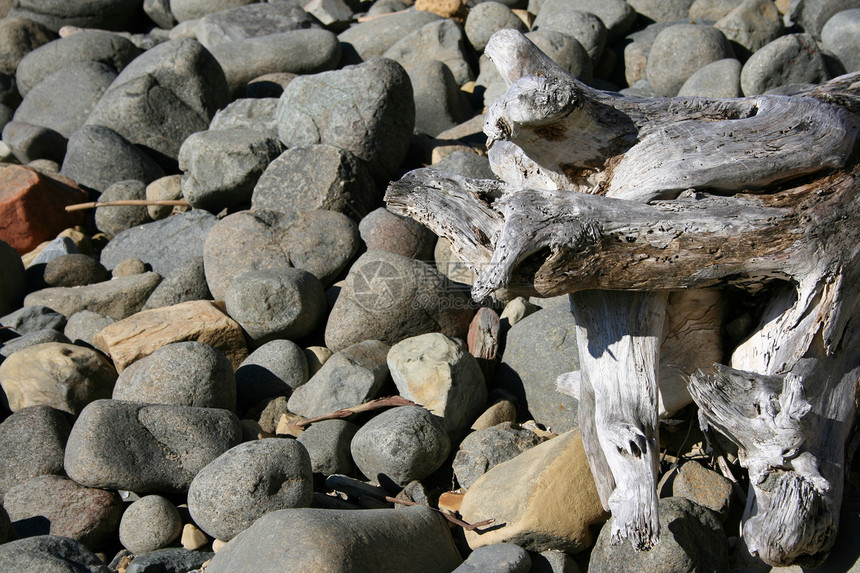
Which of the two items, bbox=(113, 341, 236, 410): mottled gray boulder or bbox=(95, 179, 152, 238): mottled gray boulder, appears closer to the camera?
bbox=(113, 341, 236, 410): mottled gray boulder

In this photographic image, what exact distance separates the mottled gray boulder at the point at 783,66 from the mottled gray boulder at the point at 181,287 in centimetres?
529

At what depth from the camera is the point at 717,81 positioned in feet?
24.2

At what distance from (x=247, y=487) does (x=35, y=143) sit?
267 inches

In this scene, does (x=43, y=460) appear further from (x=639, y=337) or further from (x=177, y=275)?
(x=639, y=337)

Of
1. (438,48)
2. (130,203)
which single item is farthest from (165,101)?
(438,48)

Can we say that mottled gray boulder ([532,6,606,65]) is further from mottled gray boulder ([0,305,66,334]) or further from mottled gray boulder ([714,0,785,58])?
mottled gray boulder ([0,305,66,334])

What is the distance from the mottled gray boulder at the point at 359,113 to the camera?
6629 millimetres

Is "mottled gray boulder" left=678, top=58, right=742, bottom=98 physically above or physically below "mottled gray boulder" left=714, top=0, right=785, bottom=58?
below

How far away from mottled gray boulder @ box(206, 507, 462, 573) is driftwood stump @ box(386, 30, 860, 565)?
0.80 metres

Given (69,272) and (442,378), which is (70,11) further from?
Result: (442,378)

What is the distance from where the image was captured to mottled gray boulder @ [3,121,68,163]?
342 inches

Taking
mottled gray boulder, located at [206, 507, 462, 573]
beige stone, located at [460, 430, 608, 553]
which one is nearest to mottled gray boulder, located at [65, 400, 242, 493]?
mottled gray boulder, located at [206, 507, 462, 573]

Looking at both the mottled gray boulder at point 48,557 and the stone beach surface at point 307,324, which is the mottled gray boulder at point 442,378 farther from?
the mottled gray boulder at point 48,557

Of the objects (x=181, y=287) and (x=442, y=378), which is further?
(x=181, y=287)
